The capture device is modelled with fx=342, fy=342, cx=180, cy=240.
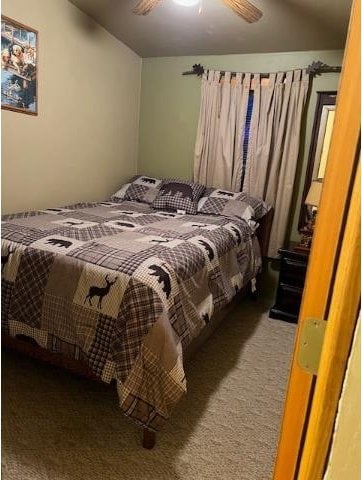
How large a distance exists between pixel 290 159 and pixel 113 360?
250 cm

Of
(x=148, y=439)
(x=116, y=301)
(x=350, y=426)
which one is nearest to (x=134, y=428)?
(x=148, y=439)

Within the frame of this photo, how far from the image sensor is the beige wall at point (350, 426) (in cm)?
44

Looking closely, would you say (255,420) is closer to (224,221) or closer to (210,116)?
(224,221)

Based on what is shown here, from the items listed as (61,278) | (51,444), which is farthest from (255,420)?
(61,278)

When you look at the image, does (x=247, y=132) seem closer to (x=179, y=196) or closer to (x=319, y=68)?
(x=319, y=68)

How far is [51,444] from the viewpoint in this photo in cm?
152

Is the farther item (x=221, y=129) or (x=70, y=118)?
(x=221, y=129)

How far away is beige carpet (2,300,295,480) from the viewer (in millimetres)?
1442

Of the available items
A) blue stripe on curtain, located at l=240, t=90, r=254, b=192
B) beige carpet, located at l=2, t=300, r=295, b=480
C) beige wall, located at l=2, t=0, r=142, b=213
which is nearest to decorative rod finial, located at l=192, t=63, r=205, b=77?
blue stripe on curtain, located at l=240, t=90, r=254, b=192

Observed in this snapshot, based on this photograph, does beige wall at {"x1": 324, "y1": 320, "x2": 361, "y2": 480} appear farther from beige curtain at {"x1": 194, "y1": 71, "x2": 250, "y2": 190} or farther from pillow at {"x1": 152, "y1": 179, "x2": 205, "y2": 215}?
beige curtain at {"x1": 194, "y1": 71, "x2": 250, "y2": 190}

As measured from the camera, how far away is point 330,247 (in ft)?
1.67

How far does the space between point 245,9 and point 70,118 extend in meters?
1.72

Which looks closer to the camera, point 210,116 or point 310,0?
point 310,0

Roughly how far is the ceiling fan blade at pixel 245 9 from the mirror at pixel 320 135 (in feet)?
3.90
